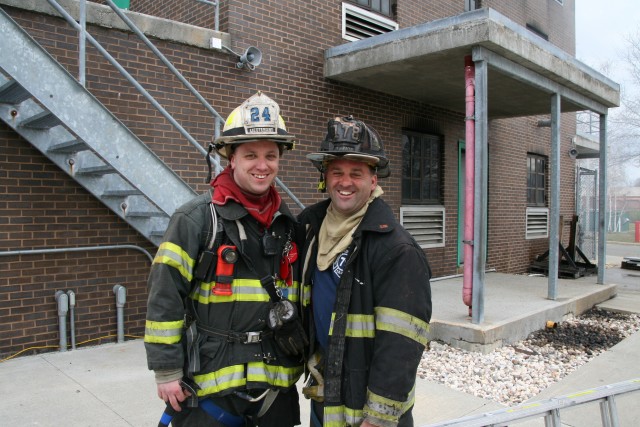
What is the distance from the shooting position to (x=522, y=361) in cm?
539

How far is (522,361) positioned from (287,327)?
158 inches

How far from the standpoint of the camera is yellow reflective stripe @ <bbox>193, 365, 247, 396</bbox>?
2119 mm

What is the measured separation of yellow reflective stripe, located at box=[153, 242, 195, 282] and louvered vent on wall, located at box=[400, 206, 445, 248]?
271 inches

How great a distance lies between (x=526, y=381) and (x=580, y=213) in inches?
455

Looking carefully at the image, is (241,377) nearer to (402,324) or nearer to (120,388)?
(402,324)

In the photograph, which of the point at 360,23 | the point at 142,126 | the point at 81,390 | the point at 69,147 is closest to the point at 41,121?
the point at 69,147

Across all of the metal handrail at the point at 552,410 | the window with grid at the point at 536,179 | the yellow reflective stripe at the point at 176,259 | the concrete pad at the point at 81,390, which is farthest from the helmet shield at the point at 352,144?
the window with grid at the point at 536,179

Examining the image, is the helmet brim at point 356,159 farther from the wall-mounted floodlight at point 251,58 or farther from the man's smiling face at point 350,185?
the wall-mounted floodlight at point 251,58

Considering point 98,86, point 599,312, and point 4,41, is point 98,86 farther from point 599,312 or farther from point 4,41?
point 599,312

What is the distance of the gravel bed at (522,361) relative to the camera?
15.5 ft

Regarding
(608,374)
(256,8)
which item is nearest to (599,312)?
(608,374)

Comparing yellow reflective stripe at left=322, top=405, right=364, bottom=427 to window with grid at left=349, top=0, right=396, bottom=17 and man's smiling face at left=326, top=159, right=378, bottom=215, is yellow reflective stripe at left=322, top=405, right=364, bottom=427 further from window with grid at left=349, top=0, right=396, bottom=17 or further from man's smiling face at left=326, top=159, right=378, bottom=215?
window with grid at left=349, top=0, right=396, bottom=17

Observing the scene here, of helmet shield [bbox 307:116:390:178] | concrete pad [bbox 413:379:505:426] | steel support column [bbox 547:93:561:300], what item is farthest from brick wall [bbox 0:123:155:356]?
steel support column [bbox 547:93:561:300]

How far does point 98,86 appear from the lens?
5.30 metres
